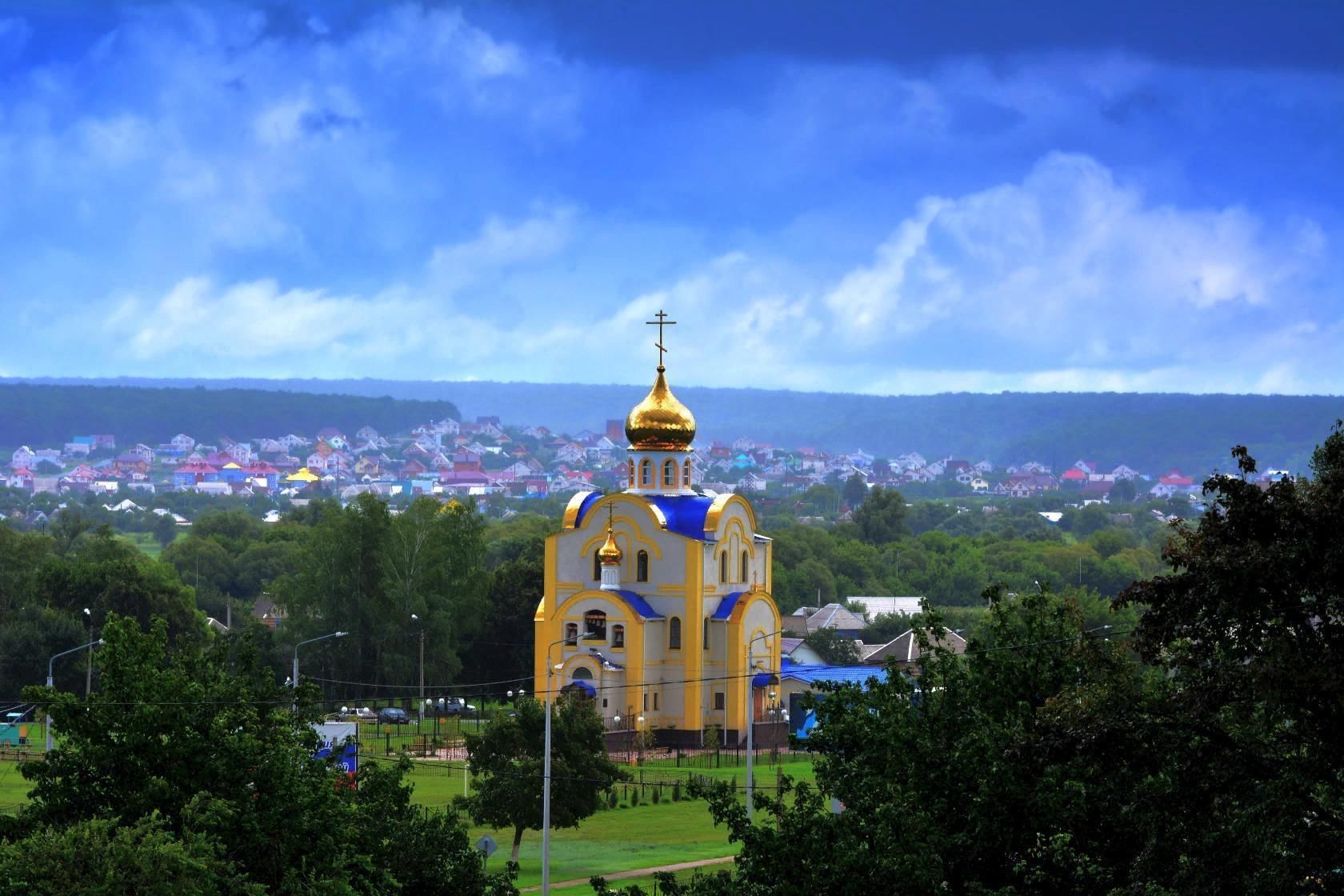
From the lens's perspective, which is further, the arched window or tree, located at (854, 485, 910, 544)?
tree, located at (854, 485, 910, 544)

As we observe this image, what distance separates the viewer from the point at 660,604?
64.5 metres

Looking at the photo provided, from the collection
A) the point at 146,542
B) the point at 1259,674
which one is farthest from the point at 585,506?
the point at 146,542

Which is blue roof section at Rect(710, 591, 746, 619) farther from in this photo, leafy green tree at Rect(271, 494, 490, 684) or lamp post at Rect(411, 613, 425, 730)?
leafy green tree at Rect(271, 494, 490, 684)

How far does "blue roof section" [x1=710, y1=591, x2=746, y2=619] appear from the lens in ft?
212

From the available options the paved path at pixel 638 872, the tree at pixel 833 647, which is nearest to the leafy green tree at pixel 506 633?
the tree at pixel 833 647

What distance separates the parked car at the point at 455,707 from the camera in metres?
70.5

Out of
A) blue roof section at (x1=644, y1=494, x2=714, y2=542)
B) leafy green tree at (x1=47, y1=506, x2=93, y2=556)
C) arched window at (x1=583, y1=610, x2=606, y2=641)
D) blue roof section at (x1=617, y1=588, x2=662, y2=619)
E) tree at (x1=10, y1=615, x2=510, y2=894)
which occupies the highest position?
leafy green tree at (x1=47, y1=506, x2=93, y2=556)

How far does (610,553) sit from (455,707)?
1053 cm

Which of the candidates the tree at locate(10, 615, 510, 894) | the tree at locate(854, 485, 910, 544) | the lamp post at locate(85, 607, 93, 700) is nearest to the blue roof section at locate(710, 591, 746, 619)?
the lamp post at locate(85, 607, 93, 700)

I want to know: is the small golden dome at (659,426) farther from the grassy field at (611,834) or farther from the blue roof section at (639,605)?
the grassy field at (611,834)

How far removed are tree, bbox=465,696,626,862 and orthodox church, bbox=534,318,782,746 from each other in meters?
15.4

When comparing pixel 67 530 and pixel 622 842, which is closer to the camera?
pixel 622 842

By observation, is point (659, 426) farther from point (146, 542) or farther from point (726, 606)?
point (146, 542)

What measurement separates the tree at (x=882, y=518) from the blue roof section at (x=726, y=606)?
69.3m
